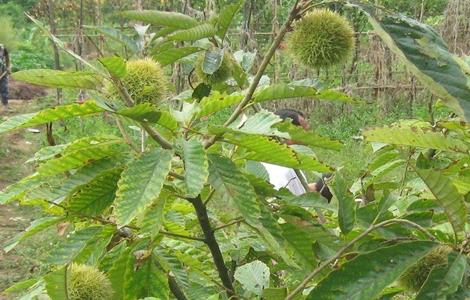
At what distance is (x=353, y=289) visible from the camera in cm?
85

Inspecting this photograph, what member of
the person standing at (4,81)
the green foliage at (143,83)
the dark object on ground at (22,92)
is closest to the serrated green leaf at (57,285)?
the green foliage at (143,83)

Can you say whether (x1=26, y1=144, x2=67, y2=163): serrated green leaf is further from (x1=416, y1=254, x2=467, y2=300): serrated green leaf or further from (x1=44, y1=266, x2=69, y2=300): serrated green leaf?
(x1=416, y1=254, x2=467, y2=300): serrated green leaf

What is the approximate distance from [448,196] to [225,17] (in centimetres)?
53

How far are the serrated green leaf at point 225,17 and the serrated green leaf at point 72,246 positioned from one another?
1.38ft

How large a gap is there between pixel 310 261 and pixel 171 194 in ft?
0.84

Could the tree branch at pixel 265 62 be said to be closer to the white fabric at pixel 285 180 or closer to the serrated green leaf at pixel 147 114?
the serrated green leaf at pixel 147 114

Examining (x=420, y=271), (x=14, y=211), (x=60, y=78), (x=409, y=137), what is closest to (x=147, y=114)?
(x=60, y=78)

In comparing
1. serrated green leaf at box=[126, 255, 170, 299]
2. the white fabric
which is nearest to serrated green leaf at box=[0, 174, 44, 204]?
serrated green leaf at box=[126, 255, 170, 299]

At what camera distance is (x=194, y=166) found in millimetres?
957

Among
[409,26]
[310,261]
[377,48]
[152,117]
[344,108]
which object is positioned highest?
[409,26]

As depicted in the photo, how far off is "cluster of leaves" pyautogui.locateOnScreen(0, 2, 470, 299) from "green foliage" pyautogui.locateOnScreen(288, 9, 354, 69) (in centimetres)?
13

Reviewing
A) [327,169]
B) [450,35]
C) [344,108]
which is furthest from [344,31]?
[344,108]

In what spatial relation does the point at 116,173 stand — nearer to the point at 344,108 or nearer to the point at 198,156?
the point at 198,156

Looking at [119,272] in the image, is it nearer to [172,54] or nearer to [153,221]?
[153,221]
